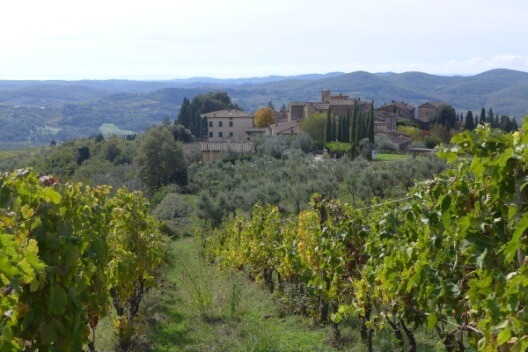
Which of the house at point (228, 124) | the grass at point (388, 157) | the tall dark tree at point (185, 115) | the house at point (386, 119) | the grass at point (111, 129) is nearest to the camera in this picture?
the grass at point (388, 157)

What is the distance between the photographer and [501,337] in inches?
93.3

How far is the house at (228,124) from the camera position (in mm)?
68875

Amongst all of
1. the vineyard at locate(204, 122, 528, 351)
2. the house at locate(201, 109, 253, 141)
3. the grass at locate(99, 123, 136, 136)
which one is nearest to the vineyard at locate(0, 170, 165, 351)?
the vineyard at locate(204, 122, 528, 351)

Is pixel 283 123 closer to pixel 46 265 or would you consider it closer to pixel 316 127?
pixel 316 127

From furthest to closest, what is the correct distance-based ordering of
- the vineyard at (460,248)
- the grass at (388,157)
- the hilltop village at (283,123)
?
the hilltop village at (283,123) → the grass at (388,157) → the vineyard at (460,248)

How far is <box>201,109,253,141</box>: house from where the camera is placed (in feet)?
226

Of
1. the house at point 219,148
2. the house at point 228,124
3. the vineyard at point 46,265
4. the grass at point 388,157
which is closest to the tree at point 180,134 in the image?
the house at point 219,148

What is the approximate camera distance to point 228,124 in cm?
6900

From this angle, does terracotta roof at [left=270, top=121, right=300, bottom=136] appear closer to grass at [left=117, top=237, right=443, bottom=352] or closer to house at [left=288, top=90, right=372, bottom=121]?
house at [left=288, top=90, right=372, bottom=121]

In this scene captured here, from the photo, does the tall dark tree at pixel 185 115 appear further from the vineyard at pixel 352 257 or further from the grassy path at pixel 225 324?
the vineyard at pixel 352 257

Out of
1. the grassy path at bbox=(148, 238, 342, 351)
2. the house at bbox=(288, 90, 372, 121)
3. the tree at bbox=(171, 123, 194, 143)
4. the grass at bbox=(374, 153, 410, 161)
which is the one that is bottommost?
the grass at bbox=(374, 153, 410, 161)

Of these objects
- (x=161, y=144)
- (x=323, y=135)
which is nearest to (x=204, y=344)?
(x=161, y=144)

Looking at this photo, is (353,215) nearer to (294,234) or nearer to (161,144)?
(294,234)

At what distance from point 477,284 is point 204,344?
623 centimetres
